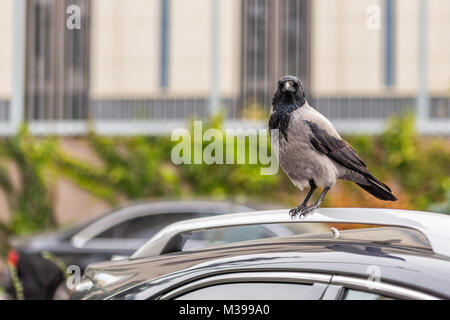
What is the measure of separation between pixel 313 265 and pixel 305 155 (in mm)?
278

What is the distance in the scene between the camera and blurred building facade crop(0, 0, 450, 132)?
10.1m

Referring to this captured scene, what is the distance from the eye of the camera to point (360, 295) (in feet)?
4.75

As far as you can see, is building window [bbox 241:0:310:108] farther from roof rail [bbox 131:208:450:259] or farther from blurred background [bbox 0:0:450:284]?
roof rail [bbox 131:208:450:259]

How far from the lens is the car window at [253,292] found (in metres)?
1.53

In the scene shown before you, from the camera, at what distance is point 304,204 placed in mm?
1753

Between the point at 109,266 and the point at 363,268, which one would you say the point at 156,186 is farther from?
the point at 363,268

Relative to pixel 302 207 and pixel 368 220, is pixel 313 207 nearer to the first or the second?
pixel 302 207

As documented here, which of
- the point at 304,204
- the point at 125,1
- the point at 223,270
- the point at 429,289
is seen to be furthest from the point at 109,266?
the point at 125,1

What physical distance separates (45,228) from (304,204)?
29.7 ft

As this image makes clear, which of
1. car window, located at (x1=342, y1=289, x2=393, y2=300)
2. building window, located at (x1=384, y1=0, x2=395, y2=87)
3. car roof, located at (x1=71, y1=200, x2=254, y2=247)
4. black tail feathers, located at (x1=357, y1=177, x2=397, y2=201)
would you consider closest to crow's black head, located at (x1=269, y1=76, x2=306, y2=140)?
black tail feathers, located at (x1=357, y1=177, x2=397, y2=201)

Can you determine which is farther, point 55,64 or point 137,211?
point 55,64

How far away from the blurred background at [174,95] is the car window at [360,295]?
25.6ft

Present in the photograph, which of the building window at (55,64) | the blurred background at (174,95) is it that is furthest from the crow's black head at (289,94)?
the building window at (55,64)

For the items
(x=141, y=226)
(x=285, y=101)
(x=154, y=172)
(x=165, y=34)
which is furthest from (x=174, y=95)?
(x=285, y=101)
